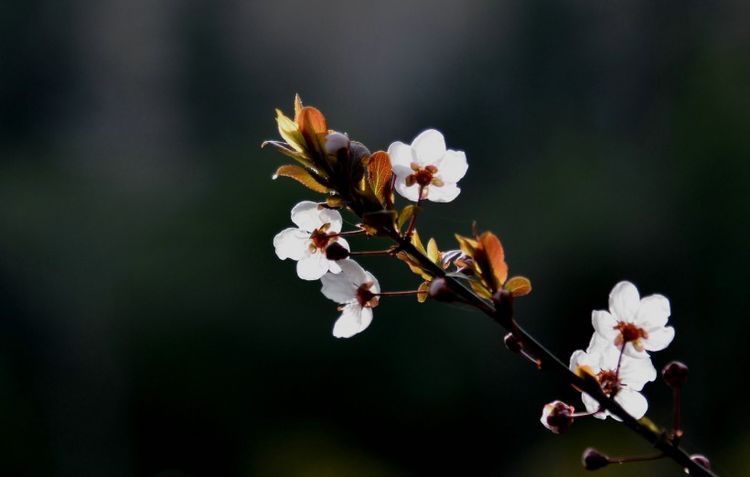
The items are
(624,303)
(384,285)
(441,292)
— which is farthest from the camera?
(384,285)

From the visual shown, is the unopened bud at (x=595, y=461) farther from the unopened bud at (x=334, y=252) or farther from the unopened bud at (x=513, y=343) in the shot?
the unopened bud at (x=334, y=252)

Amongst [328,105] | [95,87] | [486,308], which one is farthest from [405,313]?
[95,87]

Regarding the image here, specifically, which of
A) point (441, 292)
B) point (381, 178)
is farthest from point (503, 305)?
point (381, 178)

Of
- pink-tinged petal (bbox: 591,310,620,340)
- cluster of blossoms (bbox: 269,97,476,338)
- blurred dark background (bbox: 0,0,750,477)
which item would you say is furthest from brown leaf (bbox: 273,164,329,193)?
blurred dark background (bbox: 0,0,750,477)

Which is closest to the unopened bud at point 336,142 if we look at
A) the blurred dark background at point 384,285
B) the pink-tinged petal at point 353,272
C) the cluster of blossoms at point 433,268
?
the cluster of blossoms at point 433,268

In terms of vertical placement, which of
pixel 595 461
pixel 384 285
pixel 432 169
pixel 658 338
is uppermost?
pixel 384 285

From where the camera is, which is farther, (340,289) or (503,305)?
(340,289)

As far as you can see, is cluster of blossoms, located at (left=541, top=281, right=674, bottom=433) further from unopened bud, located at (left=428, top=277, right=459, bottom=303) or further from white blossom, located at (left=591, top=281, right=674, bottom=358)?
unopened bud, located at (left=428, top=277, right=459, bottom=303)

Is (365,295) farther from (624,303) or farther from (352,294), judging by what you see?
(624,303)
